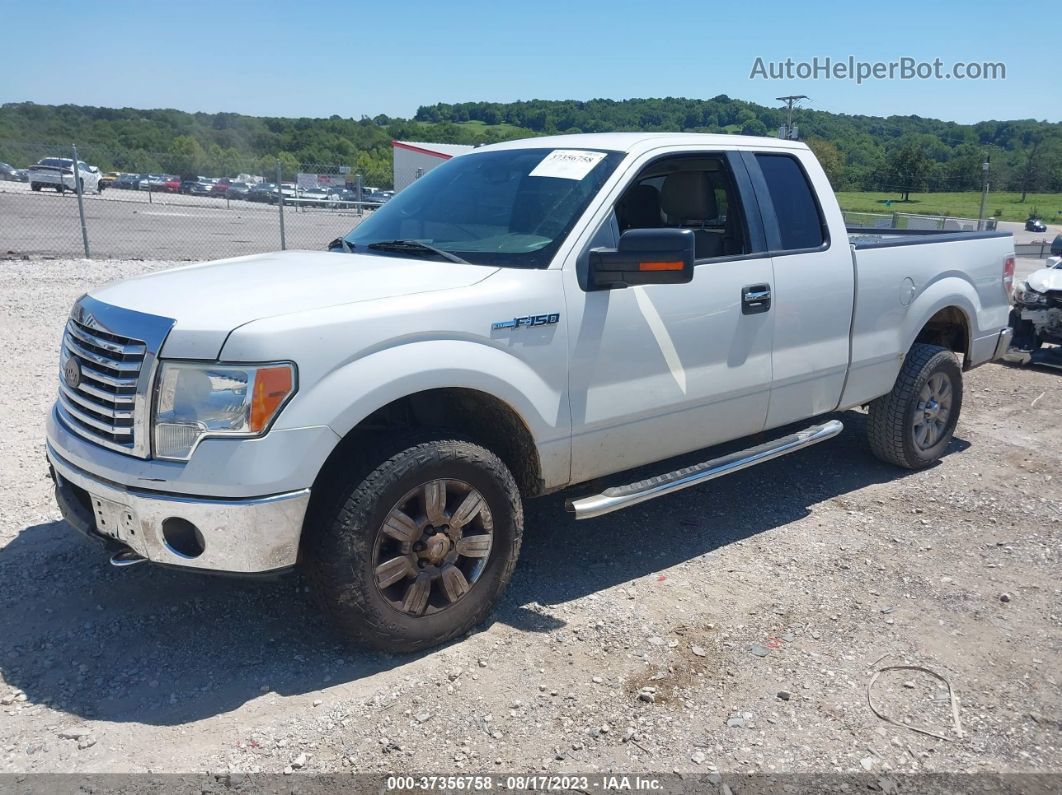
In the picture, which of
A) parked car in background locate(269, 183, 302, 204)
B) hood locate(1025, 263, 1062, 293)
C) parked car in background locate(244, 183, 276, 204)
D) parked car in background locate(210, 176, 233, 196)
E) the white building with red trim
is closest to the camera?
hood locate(1025, 263, 1062, 293)

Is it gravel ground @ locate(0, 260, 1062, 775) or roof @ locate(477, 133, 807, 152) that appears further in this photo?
roof @ locate(477, 133, 807, 152)

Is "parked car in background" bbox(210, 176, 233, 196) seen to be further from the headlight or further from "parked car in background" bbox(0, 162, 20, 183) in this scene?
the headlight

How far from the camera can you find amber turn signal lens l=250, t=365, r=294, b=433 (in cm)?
294

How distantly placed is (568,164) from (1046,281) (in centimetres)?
768

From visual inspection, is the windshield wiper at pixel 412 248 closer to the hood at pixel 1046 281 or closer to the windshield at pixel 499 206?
the windshield at pixel 499 206

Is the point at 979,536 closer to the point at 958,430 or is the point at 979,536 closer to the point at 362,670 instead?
the point at 958,430

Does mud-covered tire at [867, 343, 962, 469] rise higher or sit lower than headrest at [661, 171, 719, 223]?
lower

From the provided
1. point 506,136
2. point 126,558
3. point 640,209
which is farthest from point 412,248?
point 506,136

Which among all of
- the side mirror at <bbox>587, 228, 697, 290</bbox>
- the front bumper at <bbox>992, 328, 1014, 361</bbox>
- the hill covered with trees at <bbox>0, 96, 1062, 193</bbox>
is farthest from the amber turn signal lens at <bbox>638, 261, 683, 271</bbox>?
the hill covered with trees at <bbox>0, 96, 1062, 193</bbox>

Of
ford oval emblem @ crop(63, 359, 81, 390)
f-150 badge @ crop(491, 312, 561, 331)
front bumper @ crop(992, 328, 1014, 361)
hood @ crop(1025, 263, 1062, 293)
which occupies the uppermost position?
f-150 badge @ crop(491, 312, 561, 331)

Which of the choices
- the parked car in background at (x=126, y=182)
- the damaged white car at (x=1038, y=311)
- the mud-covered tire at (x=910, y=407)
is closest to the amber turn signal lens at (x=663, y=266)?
the mud-covered tire at (x=910, y=407)

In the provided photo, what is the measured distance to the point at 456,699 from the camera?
321 centimetres

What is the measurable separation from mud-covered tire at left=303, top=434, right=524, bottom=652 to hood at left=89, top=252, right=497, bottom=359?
600 mm

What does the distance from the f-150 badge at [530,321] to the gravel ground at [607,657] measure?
1.29 metres
